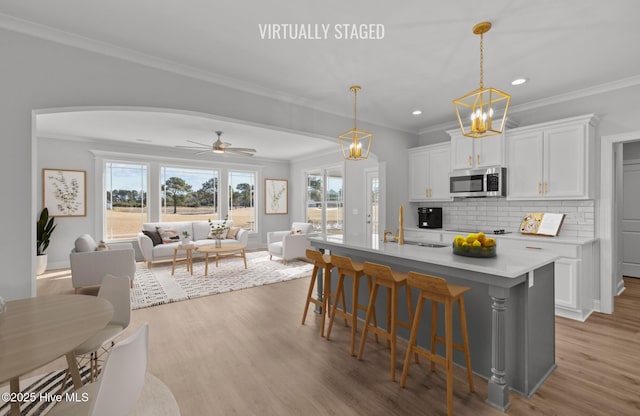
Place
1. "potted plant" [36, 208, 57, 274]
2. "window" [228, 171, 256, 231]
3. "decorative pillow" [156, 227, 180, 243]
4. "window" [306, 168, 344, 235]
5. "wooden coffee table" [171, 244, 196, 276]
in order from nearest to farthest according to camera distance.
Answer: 1. "potted plant" [36, 208, 57, 274]
2. "wooden coffee table" [171, 244, 196, 276]
3. "decorative pillow" [156, 227, 180, 243]
4. "window" [306, 168, 344, 235]
5. "window" [228, 171, 256, 231]

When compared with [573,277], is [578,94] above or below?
above

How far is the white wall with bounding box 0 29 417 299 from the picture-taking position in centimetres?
238

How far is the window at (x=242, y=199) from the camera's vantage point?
8.76m

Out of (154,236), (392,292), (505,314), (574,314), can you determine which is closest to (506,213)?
(574,314)

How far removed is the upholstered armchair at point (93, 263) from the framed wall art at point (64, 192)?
2.28m

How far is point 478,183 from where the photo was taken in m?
4.52

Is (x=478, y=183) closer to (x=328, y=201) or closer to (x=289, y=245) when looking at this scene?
(x=289, y=245)

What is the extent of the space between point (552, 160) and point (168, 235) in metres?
7.39

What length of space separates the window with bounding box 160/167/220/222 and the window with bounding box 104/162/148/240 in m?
0.45

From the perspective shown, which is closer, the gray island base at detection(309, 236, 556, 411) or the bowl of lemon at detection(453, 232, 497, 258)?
the gray island base at detection(309, 236, 556, 411)

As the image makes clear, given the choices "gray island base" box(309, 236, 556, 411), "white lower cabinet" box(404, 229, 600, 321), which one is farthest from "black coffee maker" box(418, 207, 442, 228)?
"gray island base" box(309, 236, 556, 411)

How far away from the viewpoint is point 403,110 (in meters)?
4.60

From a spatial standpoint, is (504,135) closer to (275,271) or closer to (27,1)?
(275,271)

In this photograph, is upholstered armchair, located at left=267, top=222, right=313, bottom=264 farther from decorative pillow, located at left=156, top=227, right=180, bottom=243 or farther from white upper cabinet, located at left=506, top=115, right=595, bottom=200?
white upper cabinet, located at left=506, top=115, right=595, bottom=200
